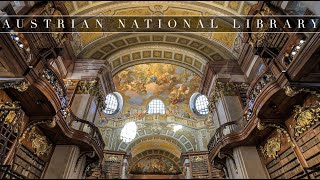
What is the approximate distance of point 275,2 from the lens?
7.68 m

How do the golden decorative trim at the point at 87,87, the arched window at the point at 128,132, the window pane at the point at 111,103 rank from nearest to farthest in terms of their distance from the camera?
the golden decorative trim at the point at 87,87
the arched window at the point at 128,132
the window pane at the point at 111,103

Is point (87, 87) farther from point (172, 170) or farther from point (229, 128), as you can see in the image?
point (172, 170)

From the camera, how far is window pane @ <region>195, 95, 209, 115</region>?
20261mm

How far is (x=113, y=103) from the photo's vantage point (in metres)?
20.8

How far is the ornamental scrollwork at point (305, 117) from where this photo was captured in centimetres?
613

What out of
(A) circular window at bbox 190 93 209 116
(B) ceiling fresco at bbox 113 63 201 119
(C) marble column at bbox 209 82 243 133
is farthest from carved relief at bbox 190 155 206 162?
(C) marble column at bbox 209 82 243 133

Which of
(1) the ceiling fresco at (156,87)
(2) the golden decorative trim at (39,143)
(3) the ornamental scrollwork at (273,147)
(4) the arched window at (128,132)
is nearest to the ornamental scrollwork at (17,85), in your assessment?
(2) the golden decorative trim at (39,143)

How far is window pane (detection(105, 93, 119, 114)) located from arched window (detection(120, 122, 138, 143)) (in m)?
2.20

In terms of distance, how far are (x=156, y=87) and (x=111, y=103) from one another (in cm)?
476

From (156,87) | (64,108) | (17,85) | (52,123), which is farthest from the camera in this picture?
(156,87)

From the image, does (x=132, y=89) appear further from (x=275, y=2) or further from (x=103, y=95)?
(x=275, y=2)

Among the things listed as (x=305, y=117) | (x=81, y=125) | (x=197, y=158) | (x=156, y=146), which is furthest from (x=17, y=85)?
(x=156, y=146)

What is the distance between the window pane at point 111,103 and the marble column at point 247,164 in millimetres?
13626

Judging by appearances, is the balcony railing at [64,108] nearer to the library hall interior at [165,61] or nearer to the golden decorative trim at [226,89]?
the library hall interior at [165,61]
